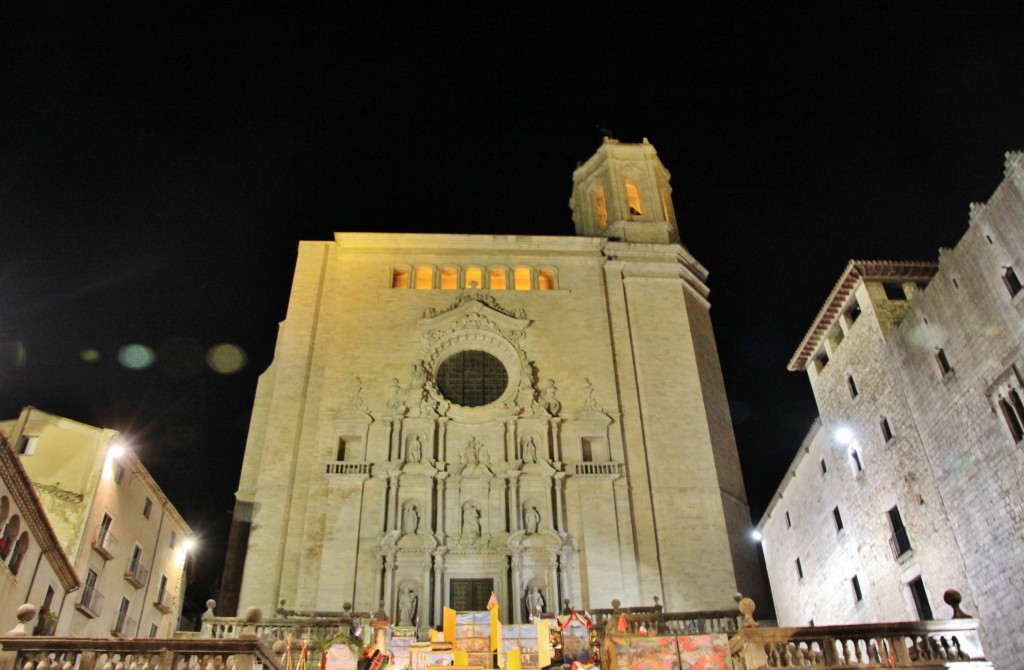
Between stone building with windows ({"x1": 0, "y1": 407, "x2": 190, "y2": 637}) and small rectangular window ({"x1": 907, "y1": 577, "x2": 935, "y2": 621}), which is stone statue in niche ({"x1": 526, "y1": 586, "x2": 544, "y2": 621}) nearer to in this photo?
small rectangular window ({"x1": 907, "y1": 577, "x2": 935, "y2": 621})

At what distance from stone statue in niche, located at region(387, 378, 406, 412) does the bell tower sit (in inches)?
391

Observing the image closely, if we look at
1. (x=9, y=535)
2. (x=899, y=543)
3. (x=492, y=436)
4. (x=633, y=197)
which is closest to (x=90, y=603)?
(x=9, y=535)

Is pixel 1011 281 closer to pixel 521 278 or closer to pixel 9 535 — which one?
pixel 521 278

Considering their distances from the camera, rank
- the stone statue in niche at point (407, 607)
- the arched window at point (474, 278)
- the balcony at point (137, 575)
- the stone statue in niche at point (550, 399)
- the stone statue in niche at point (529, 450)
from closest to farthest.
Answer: the stone statue in niche at point (407, 607), the stone statue in niche at point (529, 450), the balcony at point (137, 575), the stone statue in niche at point (550, 399), the arched window at point (474, 278)

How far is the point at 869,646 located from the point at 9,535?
601 inches

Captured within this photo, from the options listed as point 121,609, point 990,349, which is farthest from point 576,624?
point 121,609

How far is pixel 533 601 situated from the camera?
70.4ft

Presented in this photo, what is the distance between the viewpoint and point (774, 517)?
32469 mm

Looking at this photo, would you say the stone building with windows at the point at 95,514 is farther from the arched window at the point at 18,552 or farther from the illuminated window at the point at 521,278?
the illuminated window at the point at 521,278

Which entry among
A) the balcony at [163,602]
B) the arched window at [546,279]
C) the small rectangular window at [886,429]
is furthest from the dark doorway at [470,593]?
the small rectangular window at [886,429]

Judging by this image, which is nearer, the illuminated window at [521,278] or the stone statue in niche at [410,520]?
the stone statue in niche at [410,520]

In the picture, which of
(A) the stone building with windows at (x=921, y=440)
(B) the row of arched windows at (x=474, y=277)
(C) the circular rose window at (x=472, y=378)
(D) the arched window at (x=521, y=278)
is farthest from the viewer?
(D) the arched window at (x=521, y=278)

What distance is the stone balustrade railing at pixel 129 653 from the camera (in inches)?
403

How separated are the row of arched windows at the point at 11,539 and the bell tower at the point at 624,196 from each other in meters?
20.5
